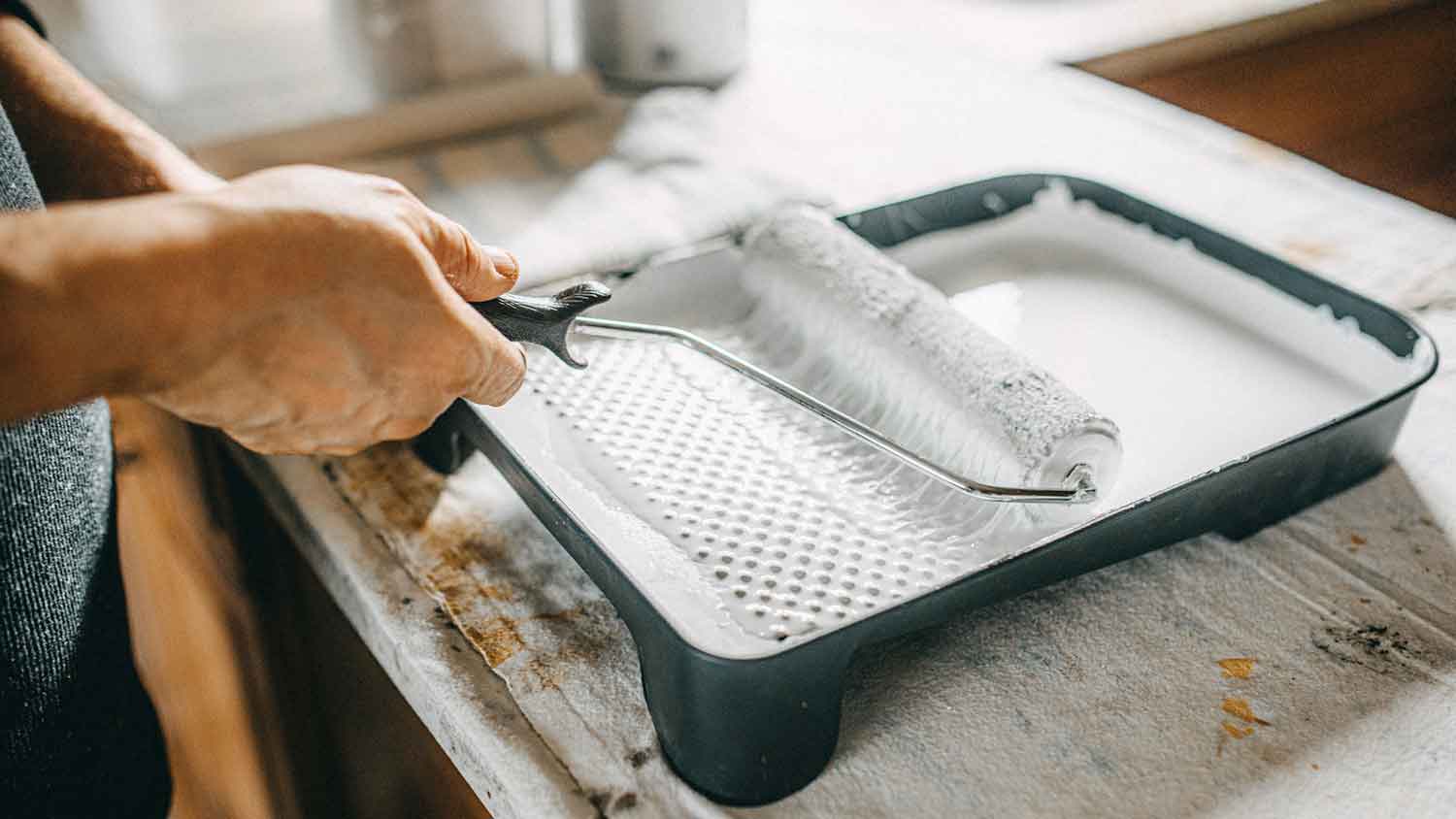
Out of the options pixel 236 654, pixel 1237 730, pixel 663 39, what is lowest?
pixel 236 654

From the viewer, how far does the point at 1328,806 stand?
0.49 metres

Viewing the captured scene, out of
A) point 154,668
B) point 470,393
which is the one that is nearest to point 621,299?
point 470,393

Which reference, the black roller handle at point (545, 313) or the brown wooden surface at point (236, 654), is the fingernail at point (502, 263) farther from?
the brown wooden surface at point (236, 654)

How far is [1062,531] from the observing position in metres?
0.50

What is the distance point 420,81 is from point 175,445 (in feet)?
1.29

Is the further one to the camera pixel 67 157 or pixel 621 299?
pixel 621 299

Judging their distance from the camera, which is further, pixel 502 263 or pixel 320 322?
pixel 502 263

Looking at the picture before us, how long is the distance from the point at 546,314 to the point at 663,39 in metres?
0.71

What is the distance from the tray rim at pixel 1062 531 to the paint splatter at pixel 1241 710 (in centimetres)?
8

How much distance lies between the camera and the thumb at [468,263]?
47 cm

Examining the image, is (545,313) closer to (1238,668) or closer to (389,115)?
(1238,668)

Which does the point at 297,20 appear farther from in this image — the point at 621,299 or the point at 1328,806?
the point at 1328,806

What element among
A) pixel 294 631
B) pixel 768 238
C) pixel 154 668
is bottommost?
pixel 154 668

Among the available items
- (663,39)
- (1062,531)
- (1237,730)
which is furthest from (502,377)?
(663,39)
